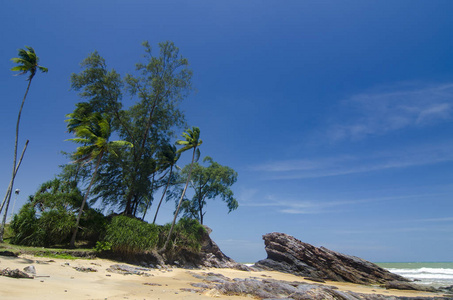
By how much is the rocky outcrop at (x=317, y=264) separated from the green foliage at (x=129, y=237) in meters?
17.3

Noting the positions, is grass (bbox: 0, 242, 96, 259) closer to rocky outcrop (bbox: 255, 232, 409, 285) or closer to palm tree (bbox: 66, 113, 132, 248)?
palm tree (bbox: 66, 113, 132, 248)

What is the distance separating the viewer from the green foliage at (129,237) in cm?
1697

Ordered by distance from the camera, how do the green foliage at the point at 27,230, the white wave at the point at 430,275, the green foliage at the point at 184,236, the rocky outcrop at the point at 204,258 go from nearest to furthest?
the green foliage at the point at 27,230, the rocky outcrop at the point at 204,258, the green foliage at the point at 184,236, the white wave at the point at 430,275

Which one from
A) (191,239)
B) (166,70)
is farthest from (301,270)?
(166,70)

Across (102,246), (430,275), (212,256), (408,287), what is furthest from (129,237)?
(430,275)

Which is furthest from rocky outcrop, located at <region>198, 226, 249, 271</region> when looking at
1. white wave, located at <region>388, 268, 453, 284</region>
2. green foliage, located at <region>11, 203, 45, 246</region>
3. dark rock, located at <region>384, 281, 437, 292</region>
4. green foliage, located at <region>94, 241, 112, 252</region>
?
white wave, located at <region>388, 268, 453, 284</region>

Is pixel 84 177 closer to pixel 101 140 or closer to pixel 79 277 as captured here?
pixel 101 140

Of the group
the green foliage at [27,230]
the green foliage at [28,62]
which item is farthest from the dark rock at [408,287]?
the green foliage at [28,62]

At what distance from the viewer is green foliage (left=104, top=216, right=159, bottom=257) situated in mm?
16969

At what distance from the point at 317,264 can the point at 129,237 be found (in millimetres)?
22200

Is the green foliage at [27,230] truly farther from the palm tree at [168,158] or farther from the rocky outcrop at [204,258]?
the palm tree at [168,158]

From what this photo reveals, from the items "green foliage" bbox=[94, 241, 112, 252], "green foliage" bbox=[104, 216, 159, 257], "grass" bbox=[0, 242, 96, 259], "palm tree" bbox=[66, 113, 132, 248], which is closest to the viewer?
"grass" bbox=[0, 242, 96, 259]

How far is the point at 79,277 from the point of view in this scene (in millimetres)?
9852

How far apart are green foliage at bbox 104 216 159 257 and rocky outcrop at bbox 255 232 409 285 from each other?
56.6 ft
